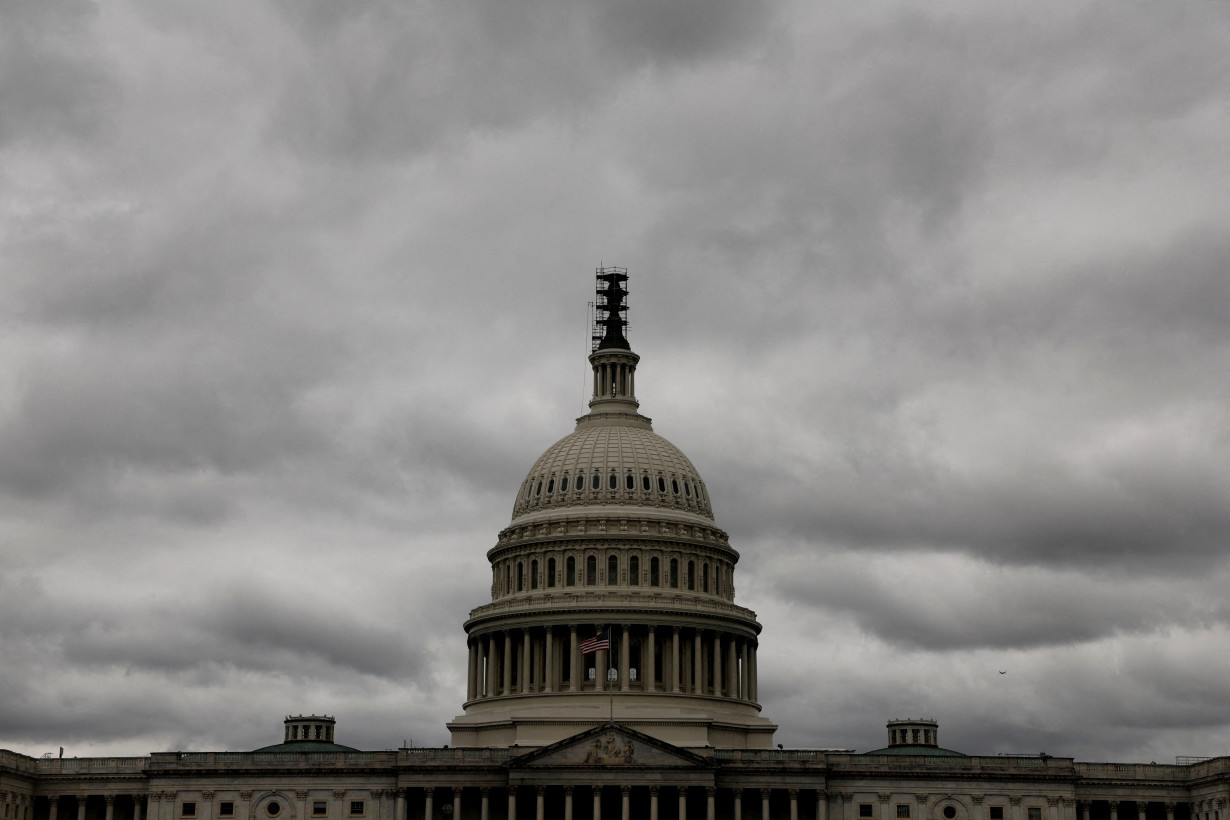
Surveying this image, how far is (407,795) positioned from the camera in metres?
136

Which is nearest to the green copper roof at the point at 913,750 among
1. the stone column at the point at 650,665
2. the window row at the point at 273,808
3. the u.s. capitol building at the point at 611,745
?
the u.s. capitol building at the point at 611,745

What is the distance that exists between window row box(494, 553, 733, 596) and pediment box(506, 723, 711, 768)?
25.4m

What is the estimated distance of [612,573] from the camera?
520ft

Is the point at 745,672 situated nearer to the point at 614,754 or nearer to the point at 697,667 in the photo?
the point at 697,667

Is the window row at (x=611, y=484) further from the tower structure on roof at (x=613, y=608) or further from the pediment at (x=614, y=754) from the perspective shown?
the pediment at (x=614, y=754)

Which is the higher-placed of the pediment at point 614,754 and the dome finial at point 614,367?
the dome finial at point 614,367

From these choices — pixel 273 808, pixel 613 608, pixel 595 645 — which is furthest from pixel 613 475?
pixel 273 808

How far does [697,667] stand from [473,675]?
2315cm

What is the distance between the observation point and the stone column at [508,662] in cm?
15600

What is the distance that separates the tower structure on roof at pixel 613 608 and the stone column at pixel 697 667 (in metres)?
0.17

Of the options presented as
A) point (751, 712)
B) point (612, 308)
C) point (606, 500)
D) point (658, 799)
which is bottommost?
point (658, 799)

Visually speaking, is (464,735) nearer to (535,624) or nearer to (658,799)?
(535,624)

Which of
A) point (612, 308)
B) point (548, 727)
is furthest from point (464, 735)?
point (612, 308)

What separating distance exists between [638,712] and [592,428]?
3356 cm
